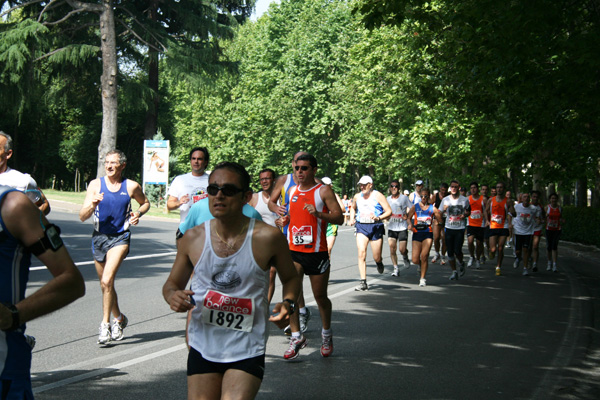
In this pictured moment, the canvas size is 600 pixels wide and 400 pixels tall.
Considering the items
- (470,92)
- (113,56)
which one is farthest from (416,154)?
(470,92)

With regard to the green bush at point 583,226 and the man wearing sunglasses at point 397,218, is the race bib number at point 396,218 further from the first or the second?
the green bush at point 583,226

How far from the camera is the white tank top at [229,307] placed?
12.2 ft

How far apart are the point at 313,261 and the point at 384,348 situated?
1215 millimetres

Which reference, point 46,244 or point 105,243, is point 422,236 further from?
point 46,244

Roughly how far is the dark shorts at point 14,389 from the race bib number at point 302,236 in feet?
16.8

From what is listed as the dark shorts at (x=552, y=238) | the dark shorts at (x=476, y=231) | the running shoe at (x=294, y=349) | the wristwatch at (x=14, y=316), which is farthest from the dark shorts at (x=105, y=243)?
the dark shorts at (x=552, y=238)

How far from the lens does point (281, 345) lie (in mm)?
8016

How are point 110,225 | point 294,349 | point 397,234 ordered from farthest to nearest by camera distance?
point 397,234 → point 110,225 → point 294,349

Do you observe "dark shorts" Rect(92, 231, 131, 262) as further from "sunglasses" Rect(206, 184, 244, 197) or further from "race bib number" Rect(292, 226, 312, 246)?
"sunglasses" Rect(206, 184, 244, 197)

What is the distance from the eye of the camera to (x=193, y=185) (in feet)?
27.7

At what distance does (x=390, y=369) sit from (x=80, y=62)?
2420 cm

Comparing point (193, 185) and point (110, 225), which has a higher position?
point (193, 185)

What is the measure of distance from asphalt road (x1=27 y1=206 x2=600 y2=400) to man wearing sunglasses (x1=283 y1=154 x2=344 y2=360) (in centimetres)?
70

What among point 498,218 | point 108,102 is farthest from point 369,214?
point 108,102
